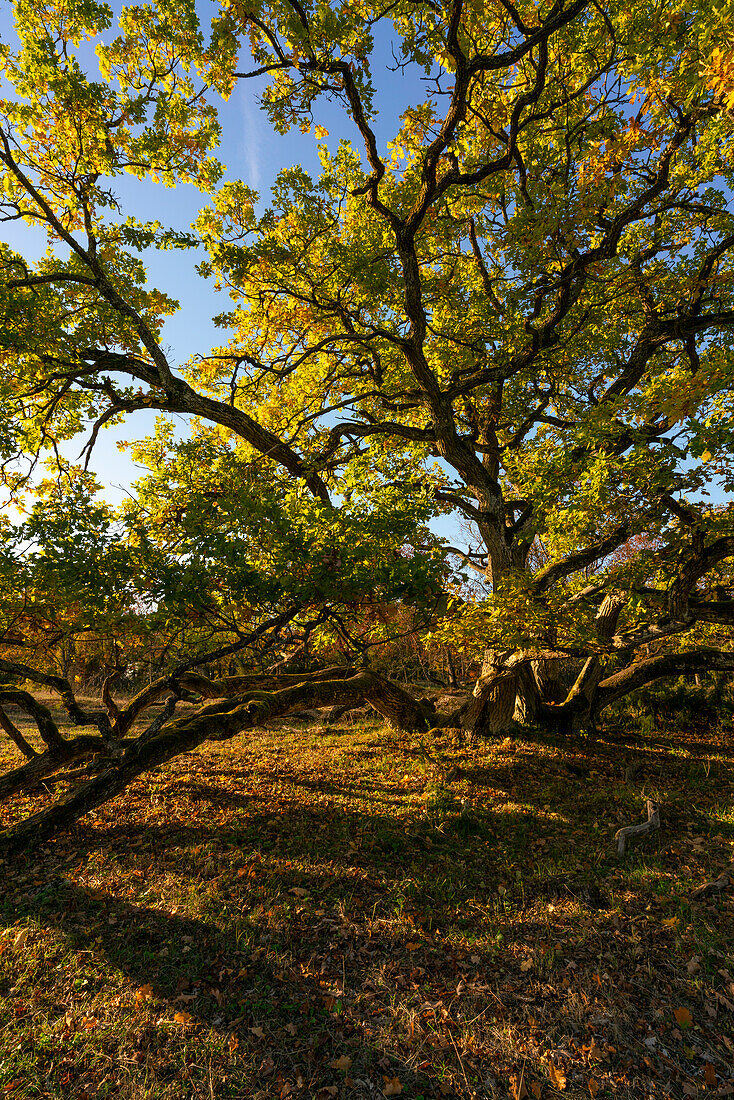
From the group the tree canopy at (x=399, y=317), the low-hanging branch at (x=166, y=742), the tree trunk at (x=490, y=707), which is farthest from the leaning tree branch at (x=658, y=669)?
the low-hanging branch at (x=166, y=742)

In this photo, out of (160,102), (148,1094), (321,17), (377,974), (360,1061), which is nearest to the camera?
(148,1094)

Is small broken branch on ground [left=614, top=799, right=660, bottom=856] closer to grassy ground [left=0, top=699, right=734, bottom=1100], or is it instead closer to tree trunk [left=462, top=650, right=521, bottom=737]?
grassy ground [left=0, top=699, right=734, bottom=1100]

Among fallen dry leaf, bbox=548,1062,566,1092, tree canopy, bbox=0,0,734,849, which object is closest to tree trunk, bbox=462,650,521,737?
tree canopy, bbox=0,0,734,849

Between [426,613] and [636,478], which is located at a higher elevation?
[636,478]

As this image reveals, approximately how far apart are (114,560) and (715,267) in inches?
484

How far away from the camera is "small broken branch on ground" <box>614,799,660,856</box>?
6023mm

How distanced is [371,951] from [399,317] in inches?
449

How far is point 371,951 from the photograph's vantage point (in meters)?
4.46

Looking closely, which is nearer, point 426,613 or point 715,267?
point 426,613

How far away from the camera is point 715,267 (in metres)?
8.98

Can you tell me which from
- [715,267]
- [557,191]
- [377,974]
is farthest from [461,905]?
[715,267]

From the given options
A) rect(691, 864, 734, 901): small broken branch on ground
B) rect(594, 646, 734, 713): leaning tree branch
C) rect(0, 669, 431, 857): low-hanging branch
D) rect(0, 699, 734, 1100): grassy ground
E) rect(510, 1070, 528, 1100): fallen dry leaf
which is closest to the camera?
rect(510, 1070, 528, 1100): fallen dry leaf

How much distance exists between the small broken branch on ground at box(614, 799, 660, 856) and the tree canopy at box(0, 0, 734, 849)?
98.7 inches

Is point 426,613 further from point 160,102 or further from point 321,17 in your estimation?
point 160,102
